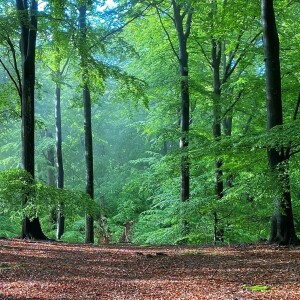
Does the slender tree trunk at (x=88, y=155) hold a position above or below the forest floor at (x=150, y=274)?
above

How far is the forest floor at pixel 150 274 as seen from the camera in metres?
4.55

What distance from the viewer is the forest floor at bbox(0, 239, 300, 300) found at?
4547mm

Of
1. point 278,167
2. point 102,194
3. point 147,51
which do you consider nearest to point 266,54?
point 278,167

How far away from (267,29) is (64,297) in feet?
22.5

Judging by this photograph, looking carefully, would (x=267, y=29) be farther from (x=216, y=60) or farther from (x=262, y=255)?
(x=216, y=60)

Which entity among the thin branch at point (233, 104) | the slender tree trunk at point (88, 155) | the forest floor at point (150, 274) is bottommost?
the forest floor at point (150, 274)

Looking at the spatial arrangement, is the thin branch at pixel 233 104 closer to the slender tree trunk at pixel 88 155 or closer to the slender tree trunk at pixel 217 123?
the slender tree trunk at pixel 217 123

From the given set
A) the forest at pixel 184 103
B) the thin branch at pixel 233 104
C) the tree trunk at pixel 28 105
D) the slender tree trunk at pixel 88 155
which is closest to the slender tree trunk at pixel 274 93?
the forest at pixel 184 103

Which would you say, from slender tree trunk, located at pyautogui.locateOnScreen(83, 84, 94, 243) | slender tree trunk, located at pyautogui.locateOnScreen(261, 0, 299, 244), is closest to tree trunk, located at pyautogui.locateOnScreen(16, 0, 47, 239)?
slender tree trunk, located at pyautogui.locateOnScreen(83, 84, 94, 243)

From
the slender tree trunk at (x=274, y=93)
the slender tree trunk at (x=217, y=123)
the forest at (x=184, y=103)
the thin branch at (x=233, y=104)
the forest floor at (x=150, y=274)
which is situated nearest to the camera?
the forest floor at (x=150, y=274)

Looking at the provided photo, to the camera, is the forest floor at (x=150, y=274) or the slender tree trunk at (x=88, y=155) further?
the slender tree trunk at (x=88, y=155)

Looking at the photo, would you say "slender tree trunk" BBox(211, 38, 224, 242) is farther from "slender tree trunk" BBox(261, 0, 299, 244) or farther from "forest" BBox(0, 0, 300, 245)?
"slender tree trunk" BBox(261, 0, 299, 244)

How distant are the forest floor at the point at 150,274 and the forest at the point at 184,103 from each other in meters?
0.86

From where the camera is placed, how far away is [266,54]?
847 cm
